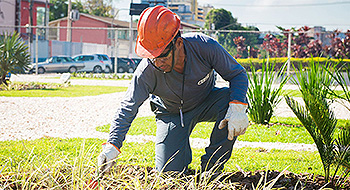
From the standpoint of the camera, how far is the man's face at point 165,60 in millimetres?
3104

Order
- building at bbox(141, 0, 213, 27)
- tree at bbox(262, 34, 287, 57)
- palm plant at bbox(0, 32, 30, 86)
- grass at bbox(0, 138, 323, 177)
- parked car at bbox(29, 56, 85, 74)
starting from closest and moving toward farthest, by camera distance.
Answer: grass at bbox(0, 138, 323, 177), palm plant at bbox(0, 32, 30, 86), tree at bbox(262, 34, 287, 57), parked car at bbox(29, 56, 85, 74), building at bbox(141, 0, 213, 27)

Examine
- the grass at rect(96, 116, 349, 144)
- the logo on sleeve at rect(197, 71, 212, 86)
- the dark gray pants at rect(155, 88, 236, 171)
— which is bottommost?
the grass at rect(96, 116, 349, 144)

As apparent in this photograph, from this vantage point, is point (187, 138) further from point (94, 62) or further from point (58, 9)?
point (58, 9)

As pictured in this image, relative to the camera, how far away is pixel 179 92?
347 centimetres

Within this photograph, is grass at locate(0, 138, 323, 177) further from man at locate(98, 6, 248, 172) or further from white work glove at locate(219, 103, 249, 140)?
white work glove at locate(219, 103, 249, 140)

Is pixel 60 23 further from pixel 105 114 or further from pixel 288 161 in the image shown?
pixel 288 161

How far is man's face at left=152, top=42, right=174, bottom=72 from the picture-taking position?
3.10 metres

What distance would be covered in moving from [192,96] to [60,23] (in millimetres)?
45276

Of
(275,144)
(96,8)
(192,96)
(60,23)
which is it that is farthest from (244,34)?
(96,8)

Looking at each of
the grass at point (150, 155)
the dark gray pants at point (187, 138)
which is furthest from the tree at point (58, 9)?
the dark gray pants at point (187, 138)

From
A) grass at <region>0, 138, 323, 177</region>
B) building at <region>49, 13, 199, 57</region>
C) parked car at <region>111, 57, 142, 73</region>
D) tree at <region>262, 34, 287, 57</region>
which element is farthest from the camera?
building at <region>49, 13, 199, 57</region>

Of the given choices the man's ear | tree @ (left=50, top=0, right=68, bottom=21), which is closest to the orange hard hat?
the man's ear

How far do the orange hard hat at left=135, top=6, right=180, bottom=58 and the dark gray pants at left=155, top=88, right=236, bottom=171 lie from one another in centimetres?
86

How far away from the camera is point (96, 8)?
195ft
